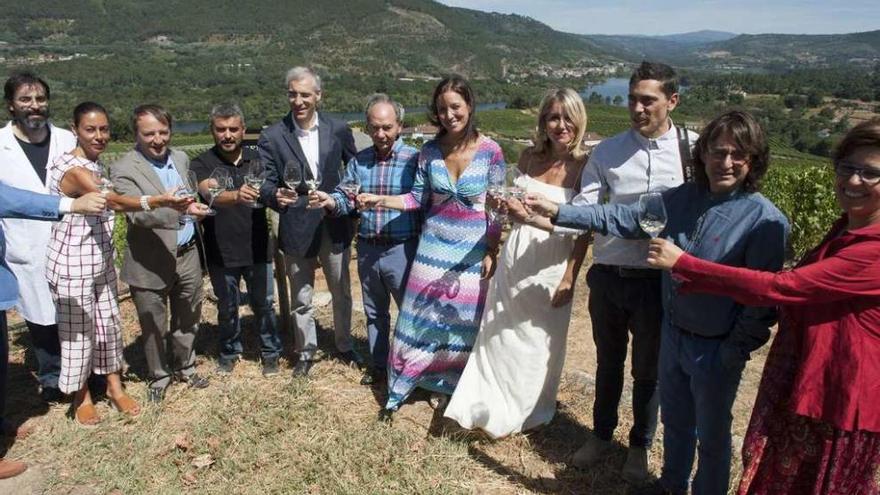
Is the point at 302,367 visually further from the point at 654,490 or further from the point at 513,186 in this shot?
the point at 654,490

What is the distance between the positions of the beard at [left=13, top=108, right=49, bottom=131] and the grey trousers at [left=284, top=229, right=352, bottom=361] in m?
1.88

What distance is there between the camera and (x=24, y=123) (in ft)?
13.1

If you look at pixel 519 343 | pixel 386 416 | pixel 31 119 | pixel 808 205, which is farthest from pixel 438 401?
pixel 808 205

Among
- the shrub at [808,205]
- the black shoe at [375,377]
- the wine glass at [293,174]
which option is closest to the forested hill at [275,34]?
the shrub at [808,205]

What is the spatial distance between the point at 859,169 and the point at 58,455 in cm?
439

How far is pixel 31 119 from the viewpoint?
13.0 ft

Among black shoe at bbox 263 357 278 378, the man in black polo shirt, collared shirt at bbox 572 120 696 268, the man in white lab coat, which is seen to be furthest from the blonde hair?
the man in white lab coat

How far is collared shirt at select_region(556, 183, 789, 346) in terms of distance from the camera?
7.63ft

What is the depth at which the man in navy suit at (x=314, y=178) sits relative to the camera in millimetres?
4008

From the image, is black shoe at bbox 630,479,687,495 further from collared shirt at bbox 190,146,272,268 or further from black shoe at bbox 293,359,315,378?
collared shirt at bbox 190,146,272,268

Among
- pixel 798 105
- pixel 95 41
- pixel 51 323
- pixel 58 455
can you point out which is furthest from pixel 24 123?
pixel 95 41

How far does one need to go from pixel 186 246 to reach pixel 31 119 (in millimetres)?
1343

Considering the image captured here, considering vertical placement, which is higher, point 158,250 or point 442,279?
point 158,250

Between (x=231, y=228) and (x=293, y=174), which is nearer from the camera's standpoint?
(x=293, y=174)
